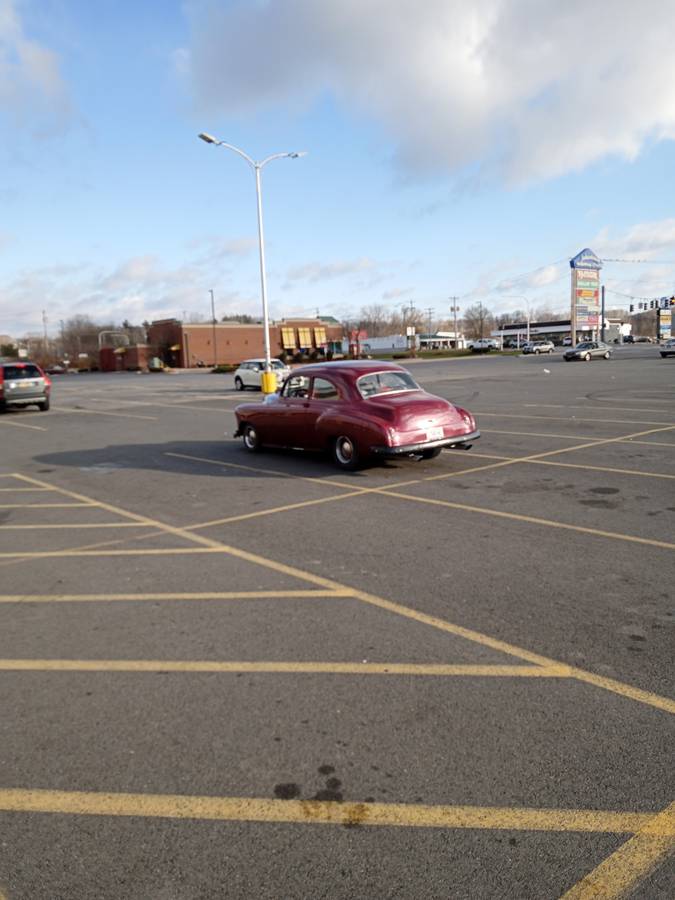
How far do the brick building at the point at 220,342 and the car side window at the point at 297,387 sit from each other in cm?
7803

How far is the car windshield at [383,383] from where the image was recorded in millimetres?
10180

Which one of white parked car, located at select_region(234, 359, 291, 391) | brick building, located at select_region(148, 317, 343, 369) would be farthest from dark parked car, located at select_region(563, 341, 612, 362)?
brick building, located at select_region(148, 317, 343, 369)

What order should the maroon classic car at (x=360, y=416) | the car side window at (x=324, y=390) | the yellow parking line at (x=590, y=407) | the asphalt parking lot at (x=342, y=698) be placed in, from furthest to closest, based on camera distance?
the yellow parking line at (x=590, y=407) < the car side window at (x=324, y=390) < the maroon classic car at (x=360, y=416) < the asphalt parking lot at (x=342, y=698)

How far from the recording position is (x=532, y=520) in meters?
7.24

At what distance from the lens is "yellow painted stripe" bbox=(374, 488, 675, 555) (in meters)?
6.37

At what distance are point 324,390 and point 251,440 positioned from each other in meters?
2.50

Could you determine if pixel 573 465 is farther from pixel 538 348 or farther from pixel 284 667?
pixel 538 348

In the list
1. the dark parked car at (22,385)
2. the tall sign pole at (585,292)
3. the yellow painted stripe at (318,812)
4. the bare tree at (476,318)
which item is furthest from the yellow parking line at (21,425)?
the bare tree at (476,318)

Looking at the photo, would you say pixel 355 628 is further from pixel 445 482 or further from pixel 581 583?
pixel 445 482

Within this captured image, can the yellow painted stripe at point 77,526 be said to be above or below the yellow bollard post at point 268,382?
below

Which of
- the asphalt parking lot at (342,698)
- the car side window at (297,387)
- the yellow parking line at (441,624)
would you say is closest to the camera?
the asphalt parking lot at (342,698)

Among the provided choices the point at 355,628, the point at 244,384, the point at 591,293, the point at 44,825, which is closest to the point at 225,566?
the point at 355,628

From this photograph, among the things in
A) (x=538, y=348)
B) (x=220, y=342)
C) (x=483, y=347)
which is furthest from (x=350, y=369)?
(x=483, y=347)

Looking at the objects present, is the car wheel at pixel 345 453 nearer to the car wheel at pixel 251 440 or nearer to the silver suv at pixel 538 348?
the car wheel at pixel 251 440
